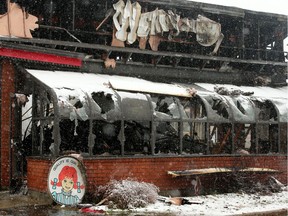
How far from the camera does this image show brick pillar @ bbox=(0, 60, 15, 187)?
16.4 meters

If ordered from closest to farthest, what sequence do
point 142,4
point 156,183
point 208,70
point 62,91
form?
point 62,91 < point 156,183 < point 142,4 < point 208,70

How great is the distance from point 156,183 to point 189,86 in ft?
15.2

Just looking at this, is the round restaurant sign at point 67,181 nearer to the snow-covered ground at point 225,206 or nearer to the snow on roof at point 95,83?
the snow-covered ground at point 225,206

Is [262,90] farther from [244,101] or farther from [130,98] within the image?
[130,98]

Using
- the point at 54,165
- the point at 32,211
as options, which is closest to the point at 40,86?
the point at 54,165

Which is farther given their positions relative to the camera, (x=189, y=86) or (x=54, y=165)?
(x=189, y=86)

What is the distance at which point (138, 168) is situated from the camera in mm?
16000

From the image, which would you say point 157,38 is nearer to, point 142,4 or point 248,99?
point 142,4

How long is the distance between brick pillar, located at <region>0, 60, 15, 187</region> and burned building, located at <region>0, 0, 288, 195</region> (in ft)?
0.11

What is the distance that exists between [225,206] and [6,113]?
7768mm

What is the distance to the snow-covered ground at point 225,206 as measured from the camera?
42.9 ft

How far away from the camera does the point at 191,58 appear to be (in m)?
20.8

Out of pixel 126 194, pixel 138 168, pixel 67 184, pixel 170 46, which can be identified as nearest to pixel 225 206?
pixel 126 194

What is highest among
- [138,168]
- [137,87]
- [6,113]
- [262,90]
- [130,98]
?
[137,87]
